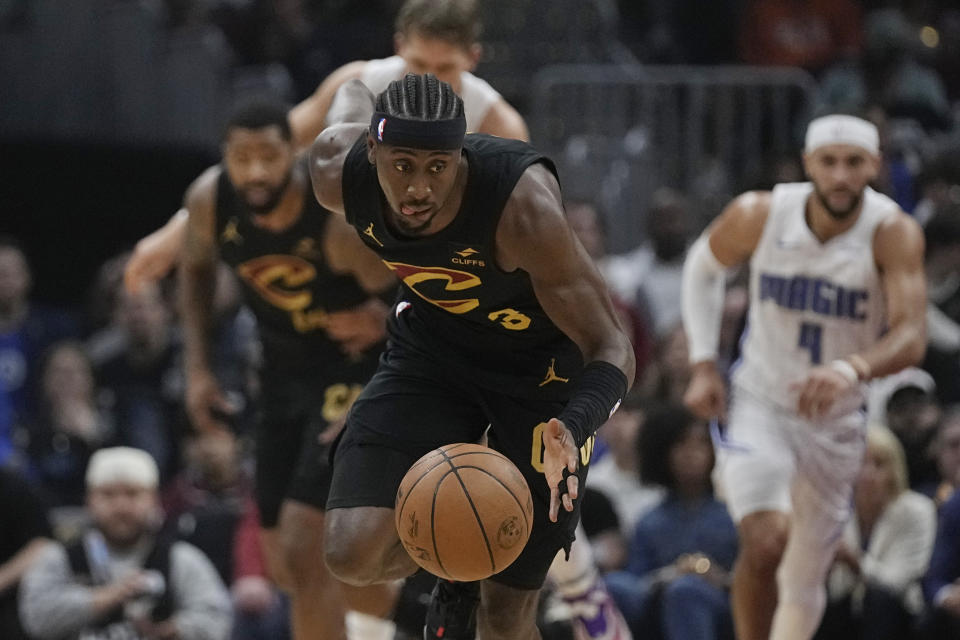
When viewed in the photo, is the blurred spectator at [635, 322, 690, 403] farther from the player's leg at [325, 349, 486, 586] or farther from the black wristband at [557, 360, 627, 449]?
the black wristband at [557, 360, 627, 449]

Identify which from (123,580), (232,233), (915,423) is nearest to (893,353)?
(232,233)

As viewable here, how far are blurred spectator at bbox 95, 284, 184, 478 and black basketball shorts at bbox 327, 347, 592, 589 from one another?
4.93 metres

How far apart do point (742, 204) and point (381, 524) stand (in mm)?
2545

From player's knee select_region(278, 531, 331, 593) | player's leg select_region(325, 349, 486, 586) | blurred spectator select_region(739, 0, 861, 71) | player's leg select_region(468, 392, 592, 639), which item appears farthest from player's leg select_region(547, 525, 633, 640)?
blurred spectator select_region(739, 0, 861, 71)

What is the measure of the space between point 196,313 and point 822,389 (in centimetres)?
255

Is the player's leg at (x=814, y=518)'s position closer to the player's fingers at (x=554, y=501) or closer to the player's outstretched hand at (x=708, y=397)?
the player's outstretched hand at (x=708, y=397)

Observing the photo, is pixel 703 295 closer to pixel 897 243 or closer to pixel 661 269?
pixel 897 243

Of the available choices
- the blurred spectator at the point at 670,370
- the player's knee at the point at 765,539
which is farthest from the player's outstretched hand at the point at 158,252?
the blurred spectator at the point at 670,370

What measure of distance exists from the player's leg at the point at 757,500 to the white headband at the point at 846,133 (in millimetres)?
1086

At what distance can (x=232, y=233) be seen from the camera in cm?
650

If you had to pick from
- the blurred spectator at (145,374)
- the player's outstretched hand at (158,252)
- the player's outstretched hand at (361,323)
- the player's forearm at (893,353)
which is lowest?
the blurred spectator at (145,374)

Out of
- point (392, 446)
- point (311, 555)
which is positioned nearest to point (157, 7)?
point (311, 555)

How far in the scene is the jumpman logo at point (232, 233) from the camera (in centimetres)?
649

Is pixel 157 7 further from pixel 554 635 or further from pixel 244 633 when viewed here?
pixel 554 635
